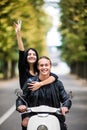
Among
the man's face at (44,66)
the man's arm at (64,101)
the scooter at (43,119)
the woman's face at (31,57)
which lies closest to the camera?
the scooter at (43,119)

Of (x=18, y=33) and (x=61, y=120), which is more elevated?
(x=18, y=33)

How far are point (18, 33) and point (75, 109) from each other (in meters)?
12.9

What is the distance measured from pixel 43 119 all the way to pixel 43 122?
1.5 inches

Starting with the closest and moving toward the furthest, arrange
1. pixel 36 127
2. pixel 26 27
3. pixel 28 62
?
pixel 36 127 < pixel 28 62 < pixel 26 27

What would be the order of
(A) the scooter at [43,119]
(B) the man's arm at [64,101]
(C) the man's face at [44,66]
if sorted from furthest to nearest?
(C) the man's face at [44,66] < (B) the man's arm at [64,101] < (A) the scooter at [43,119]

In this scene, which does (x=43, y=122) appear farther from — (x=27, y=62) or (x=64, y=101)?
(x=27, y=62)

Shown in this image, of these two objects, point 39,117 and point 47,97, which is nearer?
point 39,117

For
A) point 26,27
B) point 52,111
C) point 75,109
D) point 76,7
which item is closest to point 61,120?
point 52,111

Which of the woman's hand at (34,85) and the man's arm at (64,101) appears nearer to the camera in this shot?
the man's arm at (64,101)

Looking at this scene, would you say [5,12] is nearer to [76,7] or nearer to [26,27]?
[76,7]

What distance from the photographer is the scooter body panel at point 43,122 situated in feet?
22.9

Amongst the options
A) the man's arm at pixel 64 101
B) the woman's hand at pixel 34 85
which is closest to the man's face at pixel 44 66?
the woman's hand at pixel 34 85

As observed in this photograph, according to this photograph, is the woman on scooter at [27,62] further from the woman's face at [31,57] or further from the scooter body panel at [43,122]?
the scooter body panel at [43,122]

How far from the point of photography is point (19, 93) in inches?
296
